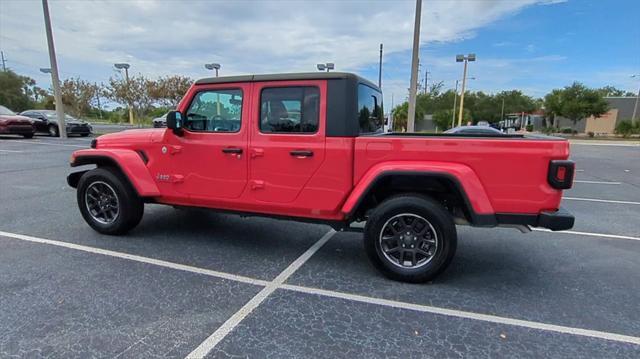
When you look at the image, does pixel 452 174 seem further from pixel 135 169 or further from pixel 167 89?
pixel 167 89

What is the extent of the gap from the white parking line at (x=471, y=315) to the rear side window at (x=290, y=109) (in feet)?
5.10

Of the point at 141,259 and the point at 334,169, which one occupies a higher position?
the point at 334,169

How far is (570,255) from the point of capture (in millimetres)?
4125

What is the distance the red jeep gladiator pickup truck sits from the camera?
3.09 metres

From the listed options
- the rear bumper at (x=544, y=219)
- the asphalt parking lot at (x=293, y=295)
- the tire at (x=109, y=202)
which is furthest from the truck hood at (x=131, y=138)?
the rear bumper at (x=544, y=219)

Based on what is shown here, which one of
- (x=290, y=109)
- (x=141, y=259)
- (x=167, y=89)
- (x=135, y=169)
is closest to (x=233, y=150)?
(x=290, y=109)

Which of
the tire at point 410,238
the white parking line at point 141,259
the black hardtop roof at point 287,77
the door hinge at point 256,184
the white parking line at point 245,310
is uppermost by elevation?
the black hardtop roof at point 287,77

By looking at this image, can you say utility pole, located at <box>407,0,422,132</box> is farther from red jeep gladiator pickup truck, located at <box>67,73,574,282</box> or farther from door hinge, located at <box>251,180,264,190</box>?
door hinge, located at <box>251,180,264,190</box>

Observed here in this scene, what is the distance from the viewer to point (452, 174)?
10.2 feet

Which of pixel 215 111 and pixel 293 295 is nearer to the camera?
pixel 293 295

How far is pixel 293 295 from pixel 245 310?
45cm

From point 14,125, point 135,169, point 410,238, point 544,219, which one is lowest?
point 410,238

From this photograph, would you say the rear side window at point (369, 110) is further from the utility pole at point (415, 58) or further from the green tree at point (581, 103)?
the green tree at point (581, 103)

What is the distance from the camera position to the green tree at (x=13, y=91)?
43150 millimetres
